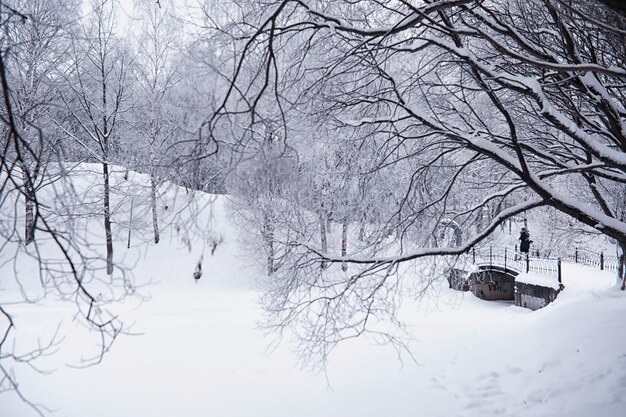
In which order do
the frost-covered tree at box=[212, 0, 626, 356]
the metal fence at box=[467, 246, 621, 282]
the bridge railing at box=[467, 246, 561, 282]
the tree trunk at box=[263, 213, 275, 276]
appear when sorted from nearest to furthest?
the frost-covered tree at box=[212, 0, 626, 356] < the tree trunk at box=[263, 213, 275, 276] < the bridge railing at box=[467, 246, 561, 282] < the metal fence at box=[467, 246, 621, 282]

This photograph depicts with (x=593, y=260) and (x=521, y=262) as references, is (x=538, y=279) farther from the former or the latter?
(x=593, y=260)

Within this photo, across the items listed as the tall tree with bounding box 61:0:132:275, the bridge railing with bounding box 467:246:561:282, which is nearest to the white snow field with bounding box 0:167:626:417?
the tall tree with bounding box 61:0:132:275

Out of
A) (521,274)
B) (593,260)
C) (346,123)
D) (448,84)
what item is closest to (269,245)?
(346,123)

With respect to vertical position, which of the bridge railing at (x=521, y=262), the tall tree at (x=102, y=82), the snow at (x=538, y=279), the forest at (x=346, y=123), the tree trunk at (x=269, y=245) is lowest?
the snow at (x=538, y=279)

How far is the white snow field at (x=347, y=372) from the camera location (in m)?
6.68

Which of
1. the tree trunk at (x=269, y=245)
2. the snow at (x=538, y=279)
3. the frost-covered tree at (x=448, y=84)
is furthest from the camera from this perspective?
the snow at (x=538, y=279)

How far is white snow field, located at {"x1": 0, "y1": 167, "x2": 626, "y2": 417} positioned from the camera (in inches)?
263

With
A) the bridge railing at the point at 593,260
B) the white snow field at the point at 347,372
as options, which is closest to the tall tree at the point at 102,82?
the white snow field at the point at 347,372

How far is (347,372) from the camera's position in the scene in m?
9.18

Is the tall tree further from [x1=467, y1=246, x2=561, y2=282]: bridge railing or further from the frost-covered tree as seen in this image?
[x1=467, y1=246, x2=561, y2=282]: bridge railing

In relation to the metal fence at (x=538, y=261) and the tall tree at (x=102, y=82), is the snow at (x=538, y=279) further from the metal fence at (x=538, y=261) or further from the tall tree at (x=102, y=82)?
the tall tree at (x=102, y=82)

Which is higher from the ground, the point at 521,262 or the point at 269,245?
the point at 269,245

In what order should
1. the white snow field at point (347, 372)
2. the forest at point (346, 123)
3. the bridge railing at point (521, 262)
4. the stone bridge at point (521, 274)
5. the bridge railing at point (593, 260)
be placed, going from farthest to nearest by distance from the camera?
1. the bridge railing at point (593, 260)
2. the bridge railing at point (521, 262)
3. the stone bridge at point (521, 274)
4. the white snow field at point (347, 372)
5. the forest at point (346, 123)

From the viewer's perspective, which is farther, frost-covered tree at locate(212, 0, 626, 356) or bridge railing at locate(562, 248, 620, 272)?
bridge railing at locate(562, 248, 620, 272)
